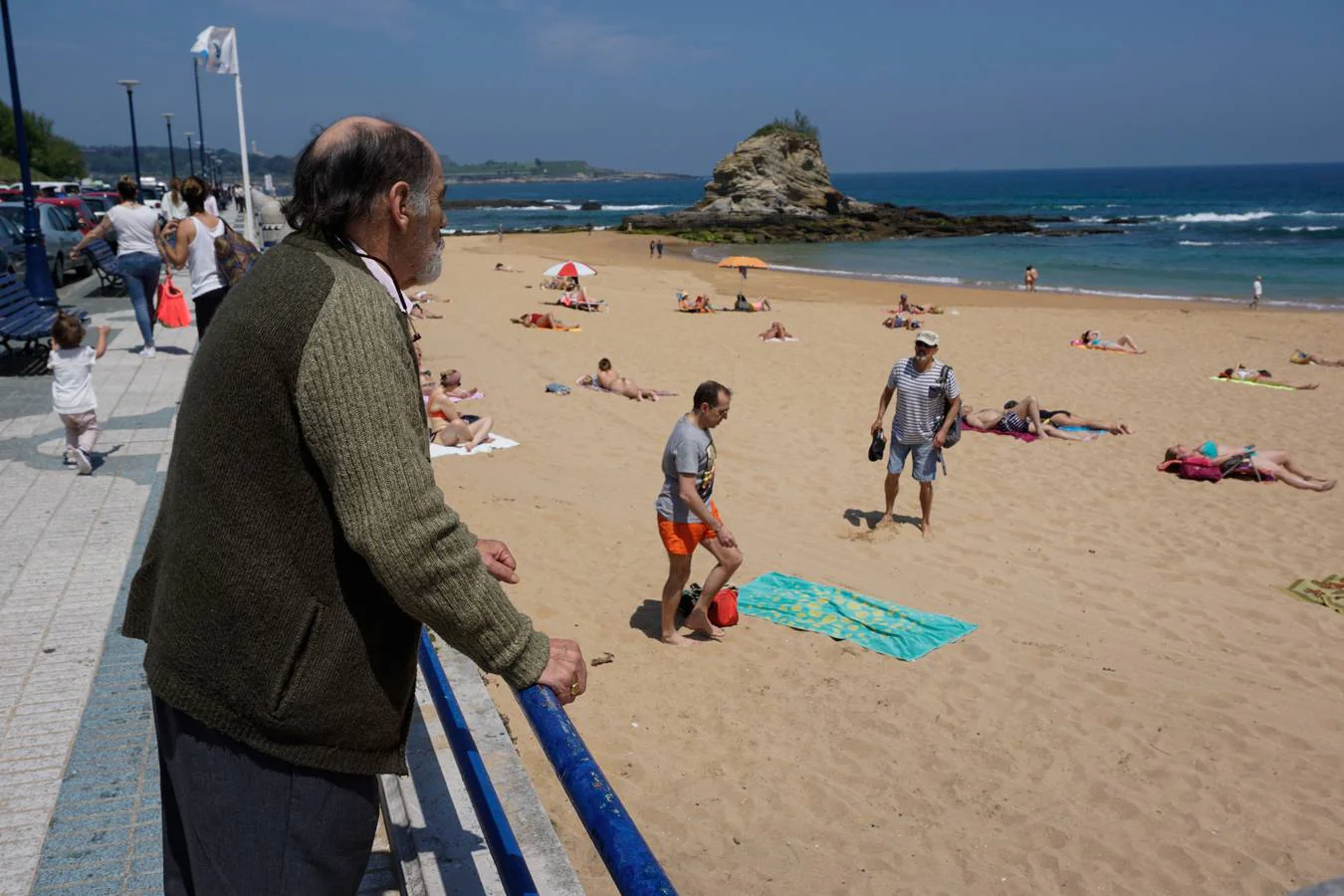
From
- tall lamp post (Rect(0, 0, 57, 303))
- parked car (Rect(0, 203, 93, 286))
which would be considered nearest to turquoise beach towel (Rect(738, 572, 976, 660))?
tall lamp post (Rect(0, 0, 57, 303))

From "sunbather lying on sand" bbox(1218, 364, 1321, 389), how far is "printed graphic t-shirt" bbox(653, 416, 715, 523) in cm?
1252

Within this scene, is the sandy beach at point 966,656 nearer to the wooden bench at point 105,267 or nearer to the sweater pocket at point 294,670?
the sweater pocket at point 294,670

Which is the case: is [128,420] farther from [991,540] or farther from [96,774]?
[991,540]

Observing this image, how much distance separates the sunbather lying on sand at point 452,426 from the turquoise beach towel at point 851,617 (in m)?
4.03

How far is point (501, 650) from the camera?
1.64 meters

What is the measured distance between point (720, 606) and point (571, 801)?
4.85 m

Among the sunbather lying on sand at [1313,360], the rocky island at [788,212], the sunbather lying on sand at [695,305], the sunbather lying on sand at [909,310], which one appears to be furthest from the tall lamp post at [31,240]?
the rocky island at [788,212]

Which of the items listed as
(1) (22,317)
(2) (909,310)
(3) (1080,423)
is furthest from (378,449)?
(2) (909,310)

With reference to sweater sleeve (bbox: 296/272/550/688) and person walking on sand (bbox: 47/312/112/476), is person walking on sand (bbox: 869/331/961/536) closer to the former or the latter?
person walking on sand (bbox: 47/312/112/476)

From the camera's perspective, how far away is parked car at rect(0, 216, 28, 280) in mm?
14142

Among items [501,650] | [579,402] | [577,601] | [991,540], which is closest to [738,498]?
[991,540]

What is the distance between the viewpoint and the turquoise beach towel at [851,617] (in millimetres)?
6258

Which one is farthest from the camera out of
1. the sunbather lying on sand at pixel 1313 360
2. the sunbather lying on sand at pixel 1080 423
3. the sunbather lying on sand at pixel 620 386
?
the sunbather lying on sand at pixel 1313 360

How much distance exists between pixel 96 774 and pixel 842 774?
313cm
